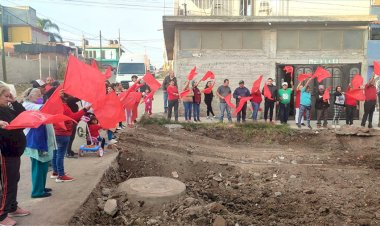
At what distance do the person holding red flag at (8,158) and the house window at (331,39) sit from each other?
1491 centimetres

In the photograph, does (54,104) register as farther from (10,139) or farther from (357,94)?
(357,94)

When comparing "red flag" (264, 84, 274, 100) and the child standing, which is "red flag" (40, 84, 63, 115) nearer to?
the child standing

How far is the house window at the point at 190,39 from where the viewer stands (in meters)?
16.6

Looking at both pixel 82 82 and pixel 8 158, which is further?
pixel 82 82

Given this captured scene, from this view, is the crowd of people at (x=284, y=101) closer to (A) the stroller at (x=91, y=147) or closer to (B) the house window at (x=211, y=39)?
(B) the house window at (x=211, y=39)

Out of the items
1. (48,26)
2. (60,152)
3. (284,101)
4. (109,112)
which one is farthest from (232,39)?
(48,26)

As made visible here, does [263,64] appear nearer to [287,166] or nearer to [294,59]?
[294,59]

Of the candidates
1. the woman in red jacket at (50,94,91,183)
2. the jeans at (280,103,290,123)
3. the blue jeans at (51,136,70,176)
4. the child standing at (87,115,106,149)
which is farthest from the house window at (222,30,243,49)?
the blue jeans at (51,136,70,176)

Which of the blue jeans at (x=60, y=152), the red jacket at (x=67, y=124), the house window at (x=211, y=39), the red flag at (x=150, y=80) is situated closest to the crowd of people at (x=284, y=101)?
the house window at (x=211, y=39)

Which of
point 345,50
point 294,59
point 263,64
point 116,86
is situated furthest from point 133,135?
point 345,50

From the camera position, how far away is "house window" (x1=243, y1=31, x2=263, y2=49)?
16750mm

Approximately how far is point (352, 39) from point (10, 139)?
15.8m

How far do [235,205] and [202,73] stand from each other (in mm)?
10528

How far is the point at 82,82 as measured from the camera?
6043mm
